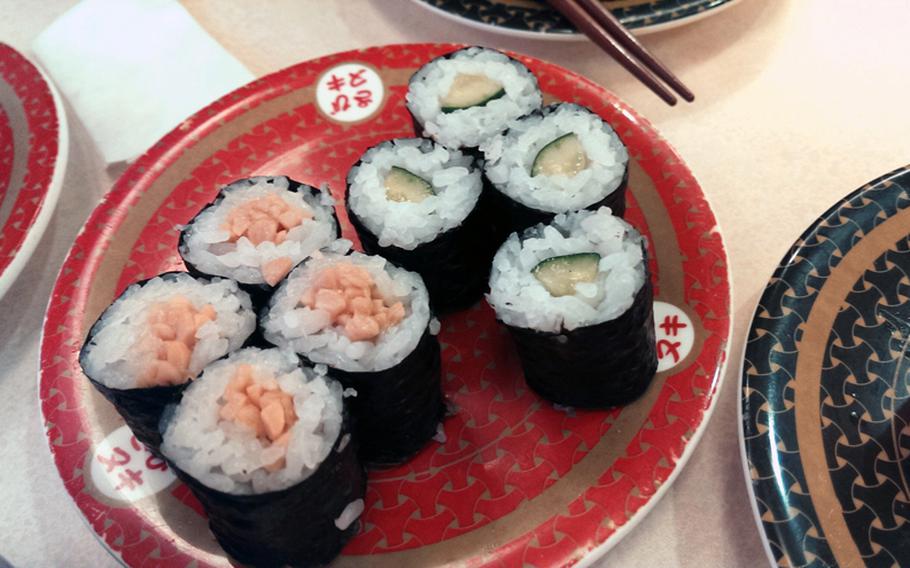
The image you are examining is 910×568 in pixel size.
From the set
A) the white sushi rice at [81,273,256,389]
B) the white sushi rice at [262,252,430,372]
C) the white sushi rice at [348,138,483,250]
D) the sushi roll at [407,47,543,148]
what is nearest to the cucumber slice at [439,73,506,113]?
the sushi roll at [407,47,543,148]

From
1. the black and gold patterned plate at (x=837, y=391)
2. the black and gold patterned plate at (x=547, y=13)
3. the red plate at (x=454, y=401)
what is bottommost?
the red plate at (x=454, y=401)

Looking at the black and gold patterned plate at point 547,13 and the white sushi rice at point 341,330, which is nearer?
the white sushi rice at point 341,330

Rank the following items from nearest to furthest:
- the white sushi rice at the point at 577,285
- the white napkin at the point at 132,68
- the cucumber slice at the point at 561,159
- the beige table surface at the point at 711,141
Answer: the white sushi rice at the point at 577,285, the beige table surface at the point at 711,141, the cucumber slice at the point at 561,159, the white napkin at the point at 132,68

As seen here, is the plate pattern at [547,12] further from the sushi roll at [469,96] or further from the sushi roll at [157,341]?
the sushi roll at [157,341]

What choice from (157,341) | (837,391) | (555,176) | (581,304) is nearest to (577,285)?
(581,304)

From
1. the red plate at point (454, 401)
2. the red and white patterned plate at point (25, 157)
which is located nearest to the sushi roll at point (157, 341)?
the red plate at point (454, 401)

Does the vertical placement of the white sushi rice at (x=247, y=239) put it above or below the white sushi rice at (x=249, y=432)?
above

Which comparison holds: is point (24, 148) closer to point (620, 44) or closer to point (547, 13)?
point (547, 13)

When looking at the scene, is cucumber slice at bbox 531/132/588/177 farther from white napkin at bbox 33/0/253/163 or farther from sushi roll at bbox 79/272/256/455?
white napkin at bbox 33/0/253/163
